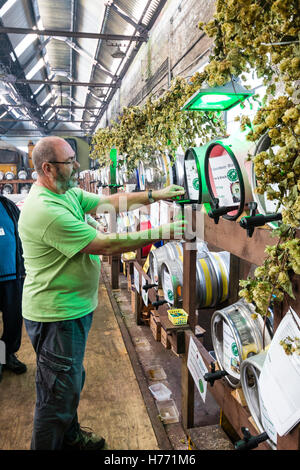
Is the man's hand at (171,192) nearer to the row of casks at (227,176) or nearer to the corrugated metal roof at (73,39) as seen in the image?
the row of casks at (227,176)

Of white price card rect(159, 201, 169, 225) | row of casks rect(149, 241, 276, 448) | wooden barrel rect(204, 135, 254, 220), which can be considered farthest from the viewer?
white price card rect(159, 201, 169, 225)

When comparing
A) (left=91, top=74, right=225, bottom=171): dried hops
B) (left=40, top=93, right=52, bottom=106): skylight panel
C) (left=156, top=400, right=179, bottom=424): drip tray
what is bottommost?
(left=156, top=400, right=179, bottom=424): drip tray

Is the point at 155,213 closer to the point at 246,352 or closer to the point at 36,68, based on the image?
→ the point at 246,352

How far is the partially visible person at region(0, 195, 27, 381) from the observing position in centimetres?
282

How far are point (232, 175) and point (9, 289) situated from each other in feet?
7.67

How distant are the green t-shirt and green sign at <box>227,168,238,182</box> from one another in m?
0.72

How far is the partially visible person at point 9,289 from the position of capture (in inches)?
111

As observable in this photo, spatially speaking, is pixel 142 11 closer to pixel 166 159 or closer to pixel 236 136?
pixel 166 159

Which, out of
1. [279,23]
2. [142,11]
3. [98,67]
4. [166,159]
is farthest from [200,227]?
[98,67]

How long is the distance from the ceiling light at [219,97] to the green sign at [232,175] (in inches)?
10.0

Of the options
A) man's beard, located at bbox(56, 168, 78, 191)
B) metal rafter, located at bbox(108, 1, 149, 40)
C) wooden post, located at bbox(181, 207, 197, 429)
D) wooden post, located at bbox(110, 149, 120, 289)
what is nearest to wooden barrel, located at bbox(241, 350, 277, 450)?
wooden post, located at bbox(181, 207, 197, 429)

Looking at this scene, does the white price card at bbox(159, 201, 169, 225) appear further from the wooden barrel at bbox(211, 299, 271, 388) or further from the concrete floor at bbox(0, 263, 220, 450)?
the concrete floor at bbox(0, 263, 220, 450)

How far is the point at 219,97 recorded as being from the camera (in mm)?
1325

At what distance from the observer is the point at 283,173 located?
31.9 inches
